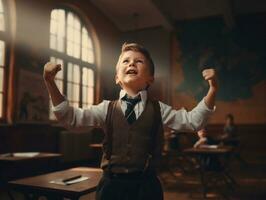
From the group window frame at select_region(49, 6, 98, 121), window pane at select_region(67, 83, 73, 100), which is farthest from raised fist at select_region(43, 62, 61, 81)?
window pane at select_region(67, 83, 73, 100)

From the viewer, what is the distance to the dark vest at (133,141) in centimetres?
130

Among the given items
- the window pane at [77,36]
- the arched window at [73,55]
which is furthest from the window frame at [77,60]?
the window pane at [77,36]

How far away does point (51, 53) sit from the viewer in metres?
7.75

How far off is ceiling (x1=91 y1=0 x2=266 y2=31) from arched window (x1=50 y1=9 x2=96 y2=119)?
3.83 ft

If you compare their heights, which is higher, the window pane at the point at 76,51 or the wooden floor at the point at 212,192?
the window pane at the point at 76,51

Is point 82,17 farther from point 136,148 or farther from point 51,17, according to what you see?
point 136,148

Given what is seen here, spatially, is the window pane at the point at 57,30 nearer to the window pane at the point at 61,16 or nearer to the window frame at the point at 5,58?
the window pane at the point at 61,16

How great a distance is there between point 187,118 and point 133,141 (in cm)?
24

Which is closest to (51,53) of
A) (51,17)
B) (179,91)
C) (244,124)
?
(51,17)

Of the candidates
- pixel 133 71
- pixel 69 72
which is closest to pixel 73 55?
pixel 69 72

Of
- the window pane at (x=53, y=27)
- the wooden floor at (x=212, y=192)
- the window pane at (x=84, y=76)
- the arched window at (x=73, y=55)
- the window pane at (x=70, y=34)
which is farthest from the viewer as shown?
the window pane at (x=84, y=76)

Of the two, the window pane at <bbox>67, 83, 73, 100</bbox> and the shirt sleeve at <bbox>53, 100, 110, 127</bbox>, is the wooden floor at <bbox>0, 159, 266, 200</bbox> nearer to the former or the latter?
the window pane at <bbox>67, 83, 73, 100</bbox>

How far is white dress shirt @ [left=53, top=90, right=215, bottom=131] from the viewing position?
132cm

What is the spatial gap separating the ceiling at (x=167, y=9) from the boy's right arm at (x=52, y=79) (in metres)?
7.78
